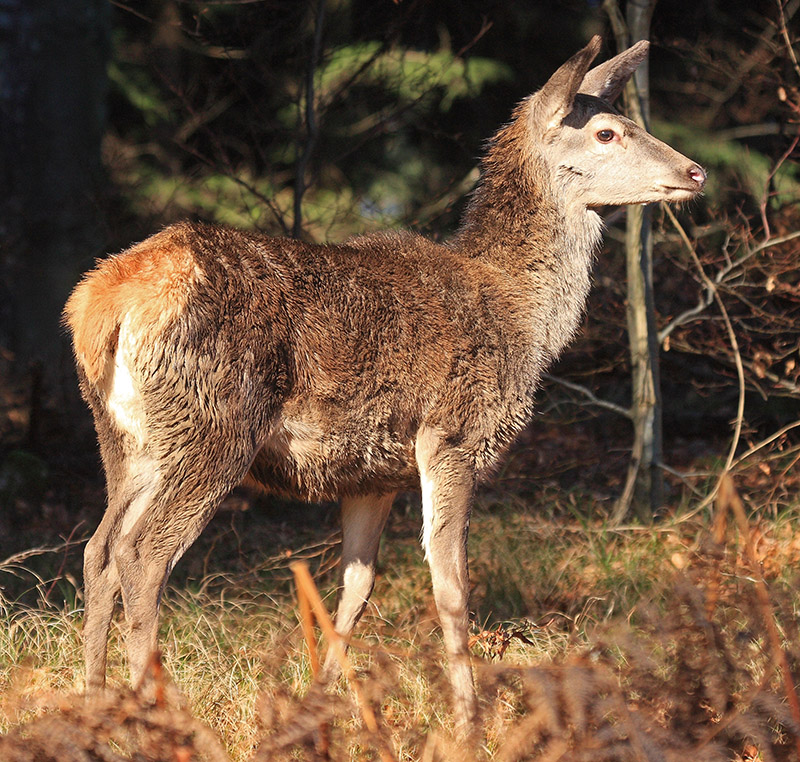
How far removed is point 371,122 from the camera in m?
8.81

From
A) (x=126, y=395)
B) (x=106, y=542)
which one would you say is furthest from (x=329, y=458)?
(x=106, y=542)

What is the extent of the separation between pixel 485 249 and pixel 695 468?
17.4ft

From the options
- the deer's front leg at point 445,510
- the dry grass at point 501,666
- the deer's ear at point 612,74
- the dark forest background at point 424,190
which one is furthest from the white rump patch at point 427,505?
the dark forest background at point 424,190

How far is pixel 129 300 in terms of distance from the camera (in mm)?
4125

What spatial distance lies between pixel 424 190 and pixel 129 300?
10.1 meters

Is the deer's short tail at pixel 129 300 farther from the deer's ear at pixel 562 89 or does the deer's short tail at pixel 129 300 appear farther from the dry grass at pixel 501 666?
Result: the deer's ear at pixel 562 89

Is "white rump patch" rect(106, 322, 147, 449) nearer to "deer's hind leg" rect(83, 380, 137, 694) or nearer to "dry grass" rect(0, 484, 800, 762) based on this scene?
"deer's hind leg" rect(83, 380, 137, 694)

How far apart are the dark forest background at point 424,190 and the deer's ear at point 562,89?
176cm

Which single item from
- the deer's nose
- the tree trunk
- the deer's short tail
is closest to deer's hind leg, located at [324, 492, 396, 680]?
the deer's short tail

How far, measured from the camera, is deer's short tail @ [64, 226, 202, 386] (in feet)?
13.4

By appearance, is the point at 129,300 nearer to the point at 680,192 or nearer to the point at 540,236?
the point at 540,236

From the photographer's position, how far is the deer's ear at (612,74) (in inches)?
228

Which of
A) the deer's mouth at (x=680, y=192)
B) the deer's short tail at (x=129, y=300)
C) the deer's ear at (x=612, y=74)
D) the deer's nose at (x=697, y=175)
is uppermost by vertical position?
the deer's ear at (x=612, y=74)

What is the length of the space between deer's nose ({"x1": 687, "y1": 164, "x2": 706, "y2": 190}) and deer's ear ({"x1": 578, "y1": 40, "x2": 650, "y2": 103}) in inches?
29.2
